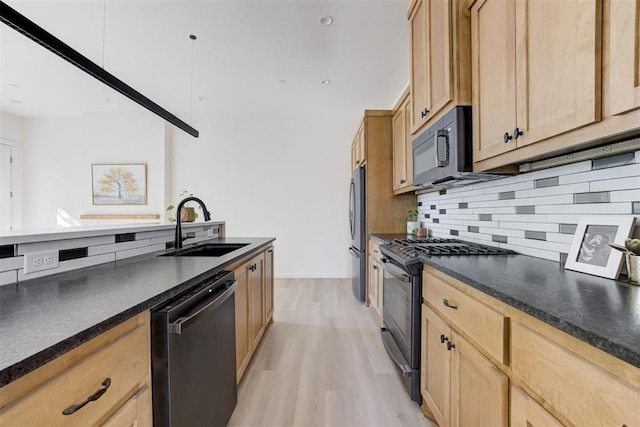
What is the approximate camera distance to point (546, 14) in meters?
1.00

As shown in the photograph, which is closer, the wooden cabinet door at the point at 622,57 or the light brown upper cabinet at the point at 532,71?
the wooden cabinet door at the point at 622,57

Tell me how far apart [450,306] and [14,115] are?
7.58 metres

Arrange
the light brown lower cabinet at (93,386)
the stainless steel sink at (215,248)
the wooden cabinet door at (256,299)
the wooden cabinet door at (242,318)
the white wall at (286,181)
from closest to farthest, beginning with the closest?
the light brown lower cabinet at (93,386) → the wooden cabinet door at (242,318) → the wooden cabinet door at (256,299) → the stainless steel sink at (215,248) → the white wall at (286,181)

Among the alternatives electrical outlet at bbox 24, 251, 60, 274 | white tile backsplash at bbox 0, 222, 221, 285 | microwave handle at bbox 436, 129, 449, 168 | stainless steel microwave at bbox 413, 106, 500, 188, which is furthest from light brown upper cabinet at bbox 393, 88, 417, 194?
electrical outlet at bbox 24, 251, 60, 274

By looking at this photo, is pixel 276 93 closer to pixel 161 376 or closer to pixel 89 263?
pixel 89 263

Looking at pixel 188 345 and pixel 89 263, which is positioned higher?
pixel 89 263

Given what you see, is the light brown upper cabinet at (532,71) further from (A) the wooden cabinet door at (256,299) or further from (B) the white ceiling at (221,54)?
(A) the wooden cabinet door at (256,299)

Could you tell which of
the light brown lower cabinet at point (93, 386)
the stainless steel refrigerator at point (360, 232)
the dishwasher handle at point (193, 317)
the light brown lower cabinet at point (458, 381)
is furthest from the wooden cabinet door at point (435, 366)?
the stainless steel refrigerator at point (360, 232)

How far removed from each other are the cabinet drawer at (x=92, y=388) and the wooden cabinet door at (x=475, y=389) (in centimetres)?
110

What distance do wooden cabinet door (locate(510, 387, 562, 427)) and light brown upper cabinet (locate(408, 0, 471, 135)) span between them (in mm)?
1345

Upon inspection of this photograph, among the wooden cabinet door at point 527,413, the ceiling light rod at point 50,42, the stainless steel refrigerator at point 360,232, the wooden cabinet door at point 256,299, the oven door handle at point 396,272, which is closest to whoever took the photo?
the wooden cabinet door at point 527,413

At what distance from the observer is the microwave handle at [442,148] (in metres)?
1.56

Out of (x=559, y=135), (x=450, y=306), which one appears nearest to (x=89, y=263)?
(x=450, y=306)

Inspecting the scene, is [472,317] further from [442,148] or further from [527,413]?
[442,148]
